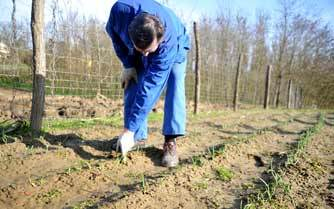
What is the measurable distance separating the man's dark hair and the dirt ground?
0.93 m

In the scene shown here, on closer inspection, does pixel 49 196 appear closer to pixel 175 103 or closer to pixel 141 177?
pixel 141 177

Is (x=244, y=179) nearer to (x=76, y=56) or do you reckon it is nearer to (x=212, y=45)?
(x=76, y=56)

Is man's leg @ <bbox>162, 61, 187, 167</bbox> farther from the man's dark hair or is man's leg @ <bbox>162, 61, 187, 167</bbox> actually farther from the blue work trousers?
the man's dark hair

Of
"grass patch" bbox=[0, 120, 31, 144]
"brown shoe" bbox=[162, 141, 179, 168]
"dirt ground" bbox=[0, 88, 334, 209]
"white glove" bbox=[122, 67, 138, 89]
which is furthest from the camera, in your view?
"grass patch" bbox=[0, 120, 31, 144]

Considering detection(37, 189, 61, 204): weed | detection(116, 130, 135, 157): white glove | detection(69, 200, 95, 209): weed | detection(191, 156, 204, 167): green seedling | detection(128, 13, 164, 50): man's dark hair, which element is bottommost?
detection(37, 189, 61, 204): weed

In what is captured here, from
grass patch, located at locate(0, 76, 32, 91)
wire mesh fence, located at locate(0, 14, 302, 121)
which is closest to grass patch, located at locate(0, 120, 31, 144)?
wire mesh fence, located at locate(0, 14, 302, 121)

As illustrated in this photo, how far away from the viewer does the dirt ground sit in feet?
7.76

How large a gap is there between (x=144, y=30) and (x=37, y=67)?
2.05m

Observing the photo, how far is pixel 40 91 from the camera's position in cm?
404

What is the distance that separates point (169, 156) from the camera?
3.21m

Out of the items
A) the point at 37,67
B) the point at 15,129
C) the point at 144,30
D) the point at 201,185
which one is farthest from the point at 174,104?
the point at 15,129

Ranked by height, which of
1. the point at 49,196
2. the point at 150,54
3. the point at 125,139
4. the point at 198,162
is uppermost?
the point at 150,54

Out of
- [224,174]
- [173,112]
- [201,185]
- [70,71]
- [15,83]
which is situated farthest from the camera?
[70,71]

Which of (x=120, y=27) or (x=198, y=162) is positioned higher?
(x=120, y=27)
